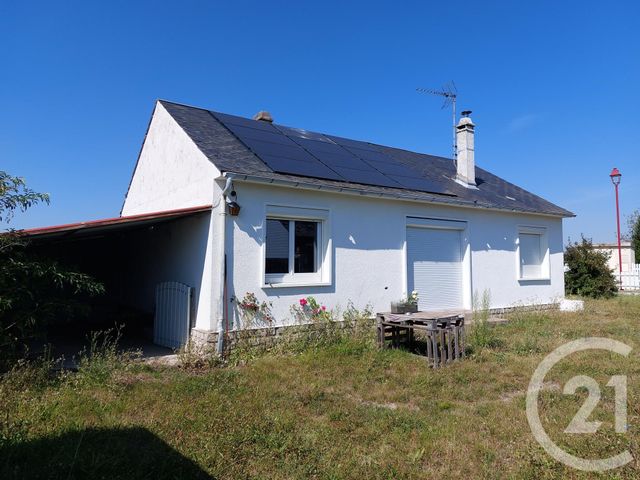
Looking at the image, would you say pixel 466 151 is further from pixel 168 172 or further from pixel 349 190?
pixel 168 172

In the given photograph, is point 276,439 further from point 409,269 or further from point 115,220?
point 409,269

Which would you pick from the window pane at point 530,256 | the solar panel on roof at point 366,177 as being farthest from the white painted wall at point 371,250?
the solar panel on roof at point 366,177

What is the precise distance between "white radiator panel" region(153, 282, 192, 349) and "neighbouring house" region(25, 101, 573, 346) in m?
0.04

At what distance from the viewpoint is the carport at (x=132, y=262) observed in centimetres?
750

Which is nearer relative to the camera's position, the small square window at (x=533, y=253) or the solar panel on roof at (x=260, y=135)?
the solar panel on roof at (x=260, y=135)

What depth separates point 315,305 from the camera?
843 centimetres

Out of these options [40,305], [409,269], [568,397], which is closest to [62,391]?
[40,305]

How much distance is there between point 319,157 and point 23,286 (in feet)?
21.5

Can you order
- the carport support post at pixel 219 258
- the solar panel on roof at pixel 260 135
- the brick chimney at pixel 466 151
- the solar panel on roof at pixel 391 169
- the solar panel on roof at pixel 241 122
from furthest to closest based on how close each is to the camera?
the brick chimney at pixel 466 151, the solar panel on roof at pixel 391 169, the solar panel on roof at pixel 241 122, the solar panel on roof at pixel 260 135, the carport support post at pixel 219 258

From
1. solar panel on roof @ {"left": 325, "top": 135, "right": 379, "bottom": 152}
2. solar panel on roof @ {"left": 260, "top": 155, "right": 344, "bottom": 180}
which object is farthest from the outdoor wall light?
solar panel on roof @ {"left": 325, "top": 135, "right": 379, "bottom": 152}

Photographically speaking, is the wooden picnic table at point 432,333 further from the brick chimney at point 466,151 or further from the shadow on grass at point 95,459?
the brick chimney at point 466,151

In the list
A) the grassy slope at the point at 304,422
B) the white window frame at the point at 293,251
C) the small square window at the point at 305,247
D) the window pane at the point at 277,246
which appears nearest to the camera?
the grassy slope at the point at 304,422

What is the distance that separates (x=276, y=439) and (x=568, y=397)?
3686 mm

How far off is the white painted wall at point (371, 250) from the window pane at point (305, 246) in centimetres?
40
